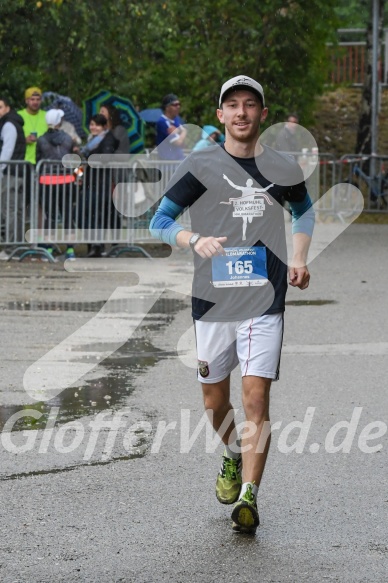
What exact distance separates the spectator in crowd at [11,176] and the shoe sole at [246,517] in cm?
1198

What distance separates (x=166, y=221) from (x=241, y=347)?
64 centimetres

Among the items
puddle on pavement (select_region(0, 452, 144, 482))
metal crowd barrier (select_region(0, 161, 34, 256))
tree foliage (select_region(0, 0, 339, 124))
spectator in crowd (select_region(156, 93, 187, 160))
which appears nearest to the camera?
puddle on pavement (select_region(0, 452, 144, 482))

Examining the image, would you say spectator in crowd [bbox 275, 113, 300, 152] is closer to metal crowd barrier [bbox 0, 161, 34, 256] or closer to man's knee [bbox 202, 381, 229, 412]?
metal crowd barrier [bbox 0, 161, 34, 256]

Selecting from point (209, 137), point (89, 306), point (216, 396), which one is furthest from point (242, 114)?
point (209, 137)

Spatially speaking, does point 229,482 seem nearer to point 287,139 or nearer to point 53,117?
point 53,117

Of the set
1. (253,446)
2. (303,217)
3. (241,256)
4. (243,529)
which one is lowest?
(243,529)

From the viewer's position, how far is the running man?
6180mm

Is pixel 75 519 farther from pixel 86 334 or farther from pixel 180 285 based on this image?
pixel 180 285

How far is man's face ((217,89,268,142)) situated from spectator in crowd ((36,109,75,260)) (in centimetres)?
1138

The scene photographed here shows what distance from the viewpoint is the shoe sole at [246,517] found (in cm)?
587

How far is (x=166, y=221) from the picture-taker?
20.7ft

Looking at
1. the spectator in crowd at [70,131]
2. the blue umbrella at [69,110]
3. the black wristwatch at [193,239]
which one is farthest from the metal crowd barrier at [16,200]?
the black wristwatch at [193,239]

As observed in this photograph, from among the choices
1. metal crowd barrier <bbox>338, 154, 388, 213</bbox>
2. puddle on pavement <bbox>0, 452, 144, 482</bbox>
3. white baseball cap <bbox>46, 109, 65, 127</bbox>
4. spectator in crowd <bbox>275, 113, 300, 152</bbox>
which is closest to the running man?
puddle on pavement <bbox>0, 452, 144, 482</bbox>

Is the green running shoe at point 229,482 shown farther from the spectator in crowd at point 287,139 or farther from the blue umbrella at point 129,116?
the spectator in crowd at point 287,139
